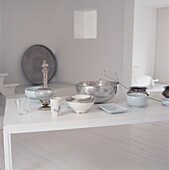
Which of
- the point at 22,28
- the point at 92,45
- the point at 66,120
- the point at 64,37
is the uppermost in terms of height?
the point at 22,28

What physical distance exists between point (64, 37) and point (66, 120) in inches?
162

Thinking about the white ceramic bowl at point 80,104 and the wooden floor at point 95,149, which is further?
the wooden floor at point 95,149

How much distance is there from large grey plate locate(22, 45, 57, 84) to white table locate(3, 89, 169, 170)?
3.45 metres

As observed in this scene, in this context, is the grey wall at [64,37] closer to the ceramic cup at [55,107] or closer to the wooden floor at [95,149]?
the wooden floor at [95,149]

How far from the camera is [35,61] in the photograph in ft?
18.2

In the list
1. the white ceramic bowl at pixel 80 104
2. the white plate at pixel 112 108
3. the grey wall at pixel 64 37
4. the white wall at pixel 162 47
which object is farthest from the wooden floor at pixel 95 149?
the white wall at pixel 162 47

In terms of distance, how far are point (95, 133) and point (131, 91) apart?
127cm

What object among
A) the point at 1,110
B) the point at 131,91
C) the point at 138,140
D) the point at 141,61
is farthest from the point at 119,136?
the point at 141,61

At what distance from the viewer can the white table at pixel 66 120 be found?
173cm

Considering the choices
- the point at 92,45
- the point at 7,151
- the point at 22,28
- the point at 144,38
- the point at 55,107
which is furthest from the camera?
the point at 144,38

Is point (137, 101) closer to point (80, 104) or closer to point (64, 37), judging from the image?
point (80, 104)

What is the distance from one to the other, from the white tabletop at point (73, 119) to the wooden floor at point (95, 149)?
2.25ft

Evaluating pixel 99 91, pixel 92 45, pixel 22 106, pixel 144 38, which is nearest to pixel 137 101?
pixel 99 91

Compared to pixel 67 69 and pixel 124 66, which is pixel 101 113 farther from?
pixel 67 69
